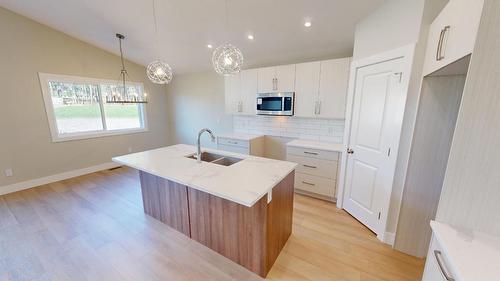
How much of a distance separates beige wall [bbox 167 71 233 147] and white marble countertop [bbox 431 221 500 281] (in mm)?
3980

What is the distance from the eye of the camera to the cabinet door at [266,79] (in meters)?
3.43

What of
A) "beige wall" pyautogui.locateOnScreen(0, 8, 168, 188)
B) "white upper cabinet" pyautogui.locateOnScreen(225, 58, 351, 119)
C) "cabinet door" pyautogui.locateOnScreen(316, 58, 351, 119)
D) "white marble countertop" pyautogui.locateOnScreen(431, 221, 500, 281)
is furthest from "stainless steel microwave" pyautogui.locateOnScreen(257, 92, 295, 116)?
"beige wall" pyautogui.locateOnScreen(0, 8, 168, 188)

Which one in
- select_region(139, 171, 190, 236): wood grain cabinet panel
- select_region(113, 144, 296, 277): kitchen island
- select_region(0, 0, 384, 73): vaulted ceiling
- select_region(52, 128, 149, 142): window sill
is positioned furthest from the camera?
select_region(52, 128, 149, 142): window sill

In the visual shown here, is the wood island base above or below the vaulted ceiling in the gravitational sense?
below

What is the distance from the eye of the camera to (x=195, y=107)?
199 inches

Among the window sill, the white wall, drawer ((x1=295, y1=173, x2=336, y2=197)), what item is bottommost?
drawer ((x1=295, y1=173, x2=336, y2=197))

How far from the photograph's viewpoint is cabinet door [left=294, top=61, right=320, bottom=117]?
3.05 m

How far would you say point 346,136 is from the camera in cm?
256

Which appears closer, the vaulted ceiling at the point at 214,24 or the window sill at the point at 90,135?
the vaulted ceiling at the point at 214,24

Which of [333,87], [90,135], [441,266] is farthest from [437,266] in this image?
[90,135]

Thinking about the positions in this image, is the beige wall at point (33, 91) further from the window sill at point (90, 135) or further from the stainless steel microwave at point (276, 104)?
the stainless steel microwave at point (276, 104)

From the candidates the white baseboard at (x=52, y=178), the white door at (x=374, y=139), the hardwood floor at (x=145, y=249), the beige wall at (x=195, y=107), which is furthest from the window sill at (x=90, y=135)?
the white door at (x=374, y=139)

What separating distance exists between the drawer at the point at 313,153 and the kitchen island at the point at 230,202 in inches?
42.4

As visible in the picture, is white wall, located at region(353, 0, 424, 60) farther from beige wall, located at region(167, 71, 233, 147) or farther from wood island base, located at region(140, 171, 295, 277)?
beige wall, located at region(167, 71, 233, 147)
